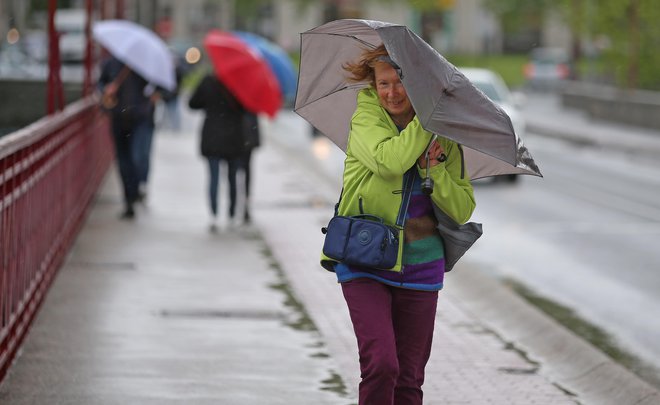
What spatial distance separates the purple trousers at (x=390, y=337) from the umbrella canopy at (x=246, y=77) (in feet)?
27.6

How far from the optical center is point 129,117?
14.7 meters

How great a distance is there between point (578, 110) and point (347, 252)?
133 feet

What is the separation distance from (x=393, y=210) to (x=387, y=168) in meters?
0.21

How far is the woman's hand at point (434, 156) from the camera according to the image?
16.8 ft

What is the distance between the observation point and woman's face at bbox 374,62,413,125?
5133mm

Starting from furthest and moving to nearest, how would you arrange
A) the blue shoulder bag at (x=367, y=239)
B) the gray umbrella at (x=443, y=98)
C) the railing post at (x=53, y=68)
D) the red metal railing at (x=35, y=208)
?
the railing post at (x=53, y=68) → the red metal railing at (x=35, y=208) → the blue shoulder bag at (x=367, y=239) → the gray umbrella at (x=443, y=98)

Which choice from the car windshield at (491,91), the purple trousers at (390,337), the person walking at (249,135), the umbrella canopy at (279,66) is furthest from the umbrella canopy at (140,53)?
the purple trousers at (390,337)

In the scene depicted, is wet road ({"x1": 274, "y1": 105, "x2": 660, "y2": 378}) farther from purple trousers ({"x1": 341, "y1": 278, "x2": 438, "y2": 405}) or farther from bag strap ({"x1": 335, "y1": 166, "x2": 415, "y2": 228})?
bag strap ({"x1": 335, "y1": 166, "x2": 415, "y2": 228})

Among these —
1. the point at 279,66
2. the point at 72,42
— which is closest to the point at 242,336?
the point at 279,66

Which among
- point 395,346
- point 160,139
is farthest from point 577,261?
point 160,139

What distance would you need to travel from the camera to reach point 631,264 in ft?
43.1

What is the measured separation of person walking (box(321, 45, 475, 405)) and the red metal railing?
2.52 meters

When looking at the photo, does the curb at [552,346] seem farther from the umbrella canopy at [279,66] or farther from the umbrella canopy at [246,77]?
the umbrella canopy at [279,66]

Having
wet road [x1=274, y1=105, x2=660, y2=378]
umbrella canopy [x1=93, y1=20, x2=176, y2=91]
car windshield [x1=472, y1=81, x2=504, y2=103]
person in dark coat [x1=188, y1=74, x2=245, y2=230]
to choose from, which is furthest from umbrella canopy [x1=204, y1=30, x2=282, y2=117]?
car windshield [x1=472, y1=81, x2=504, y2=103]
